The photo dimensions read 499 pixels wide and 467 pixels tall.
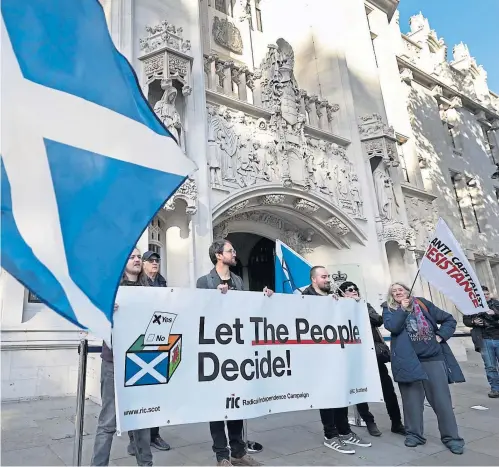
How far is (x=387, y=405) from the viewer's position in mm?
4629

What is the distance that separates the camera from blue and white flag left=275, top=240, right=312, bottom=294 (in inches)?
227

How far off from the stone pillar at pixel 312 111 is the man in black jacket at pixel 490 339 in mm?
7631

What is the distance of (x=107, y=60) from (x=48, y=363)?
19.5 ft

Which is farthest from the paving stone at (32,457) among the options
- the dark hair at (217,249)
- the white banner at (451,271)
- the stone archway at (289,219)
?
the stone archway at (289,219)

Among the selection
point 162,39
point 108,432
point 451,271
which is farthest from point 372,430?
point 162,39

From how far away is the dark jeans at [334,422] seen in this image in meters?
3.98

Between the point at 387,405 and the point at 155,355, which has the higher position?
the point at 155,355

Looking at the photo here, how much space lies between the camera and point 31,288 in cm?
177

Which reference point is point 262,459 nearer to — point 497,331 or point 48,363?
point 48,363

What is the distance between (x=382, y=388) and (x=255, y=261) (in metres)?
9.42

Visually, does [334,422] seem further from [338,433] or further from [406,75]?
[406,75]

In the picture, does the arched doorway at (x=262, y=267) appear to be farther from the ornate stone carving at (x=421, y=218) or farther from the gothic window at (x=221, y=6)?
the gothic window at (x=221, y=6)

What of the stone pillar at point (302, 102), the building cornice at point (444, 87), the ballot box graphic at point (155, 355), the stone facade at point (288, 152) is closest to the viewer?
the ballot box graphic at point (155, 355)

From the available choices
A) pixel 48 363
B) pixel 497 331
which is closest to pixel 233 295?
pixel 48 363
